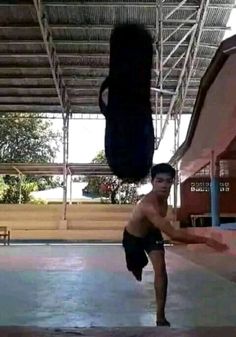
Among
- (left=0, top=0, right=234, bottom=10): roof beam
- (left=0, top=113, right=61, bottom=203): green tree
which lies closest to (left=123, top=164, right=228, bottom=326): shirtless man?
(left=0, top=0, right=234, bottom=10): roof beam

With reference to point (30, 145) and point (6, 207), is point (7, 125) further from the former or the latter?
point (6, 207)

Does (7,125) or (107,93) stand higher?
(7,125)

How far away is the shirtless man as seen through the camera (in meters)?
3.10

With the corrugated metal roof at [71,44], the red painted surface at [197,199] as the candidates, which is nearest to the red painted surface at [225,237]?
the corrugated metal roof at [71,44]

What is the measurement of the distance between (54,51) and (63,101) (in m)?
4.06

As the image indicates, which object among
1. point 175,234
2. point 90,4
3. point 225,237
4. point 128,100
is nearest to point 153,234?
point 175,234

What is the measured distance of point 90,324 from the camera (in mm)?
3496

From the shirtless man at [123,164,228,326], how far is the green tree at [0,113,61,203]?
2575 centimetres

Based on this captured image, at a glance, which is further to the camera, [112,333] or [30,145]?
[30,145]

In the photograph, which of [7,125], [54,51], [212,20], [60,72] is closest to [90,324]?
[212,20]

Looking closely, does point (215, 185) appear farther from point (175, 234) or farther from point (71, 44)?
point (175, 234)

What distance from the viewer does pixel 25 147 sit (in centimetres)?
3534

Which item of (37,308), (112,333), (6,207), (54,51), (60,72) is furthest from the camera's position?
(6,207)

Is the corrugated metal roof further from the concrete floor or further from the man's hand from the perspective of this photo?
the man's hand
